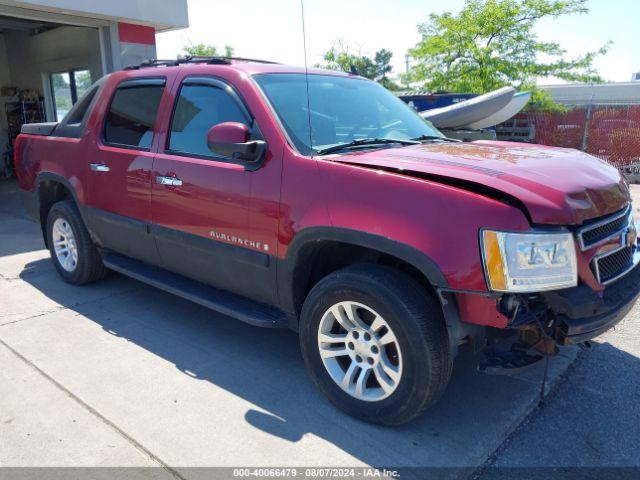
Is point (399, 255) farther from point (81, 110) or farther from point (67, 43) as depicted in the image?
point (67, 43)

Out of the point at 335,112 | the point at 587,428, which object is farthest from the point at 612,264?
the point at 335,112

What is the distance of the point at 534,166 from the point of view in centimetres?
287

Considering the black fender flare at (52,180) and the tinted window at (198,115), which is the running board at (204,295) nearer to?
the black fender flare at (52,180)

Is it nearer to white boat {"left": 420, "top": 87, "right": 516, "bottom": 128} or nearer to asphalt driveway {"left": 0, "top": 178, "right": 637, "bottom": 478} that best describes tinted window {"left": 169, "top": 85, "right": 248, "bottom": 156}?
asphalt driveway {"left": 0, "top": 178, "right": 637, "bottom": 478}

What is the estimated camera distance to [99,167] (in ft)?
14.7

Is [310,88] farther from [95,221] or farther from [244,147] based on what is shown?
[95,221]

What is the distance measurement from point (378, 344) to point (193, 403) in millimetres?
1189

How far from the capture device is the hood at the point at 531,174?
8.12 feet

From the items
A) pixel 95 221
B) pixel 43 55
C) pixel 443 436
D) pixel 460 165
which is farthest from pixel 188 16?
pixel 443 436

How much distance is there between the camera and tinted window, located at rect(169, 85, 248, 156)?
358cm

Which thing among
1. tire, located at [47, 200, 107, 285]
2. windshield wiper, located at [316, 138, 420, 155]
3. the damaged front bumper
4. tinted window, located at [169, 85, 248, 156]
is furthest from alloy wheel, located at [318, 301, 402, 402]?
tire, located at [47, 200, 107, 285]

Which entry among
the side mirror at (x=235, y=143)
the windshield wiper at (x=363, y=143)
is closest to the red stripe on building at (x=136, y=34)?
the side mirror at (x=235, y=143)

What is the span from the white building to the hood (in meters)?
7.65

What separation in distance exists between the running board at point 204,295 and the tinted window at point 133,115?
1.03 m
